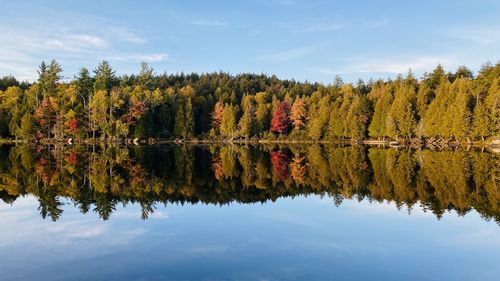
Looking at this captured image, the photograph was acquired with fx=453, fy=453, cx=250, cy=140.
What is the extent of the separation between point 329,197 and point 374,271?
38.0 ft

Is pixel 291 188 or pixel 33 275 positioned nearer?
pixel 33 275

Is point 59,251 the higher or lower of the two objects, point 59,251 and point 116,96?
the lower

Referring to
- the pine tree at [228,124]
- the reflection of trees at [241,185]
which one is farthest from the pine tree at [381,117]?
the reflection of trees at [241,185]

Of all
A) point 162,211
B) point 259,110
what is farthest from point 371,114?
point 162,211

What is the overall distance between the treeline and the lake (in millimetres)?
53882

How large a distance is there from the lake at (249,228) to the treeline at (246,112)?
53882 millimetres

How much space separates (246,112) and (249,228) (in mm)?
86384

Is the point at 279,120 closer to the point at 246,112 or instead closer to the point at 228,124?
the point at 246,112

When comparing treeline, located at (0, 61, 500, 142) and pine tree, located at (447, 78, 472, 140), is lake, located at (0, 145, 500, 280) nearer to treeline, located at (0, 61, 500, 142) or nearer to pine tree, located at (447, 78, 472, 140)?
pine tree, located at (447, 78, 472, 140)

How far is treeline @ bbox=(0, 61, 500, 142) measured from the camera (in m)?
79.2

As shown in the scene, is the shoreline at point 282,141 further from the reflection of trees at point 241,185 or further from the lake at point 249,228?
the lake at point 249,228

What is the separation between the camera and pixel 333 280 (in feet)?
35.7

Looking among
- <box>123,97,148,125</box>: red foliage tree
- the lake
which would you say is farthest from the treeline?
the lake

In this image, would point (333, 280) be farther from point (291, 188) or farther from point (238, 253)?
point (291, 188)
